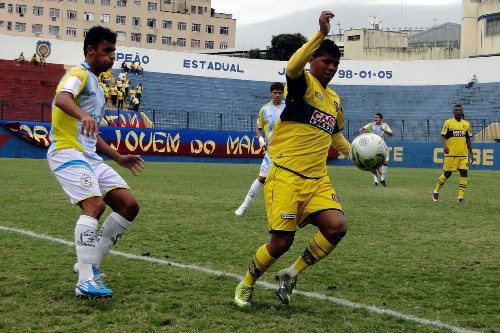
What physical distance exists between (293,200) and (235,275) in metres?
1.42

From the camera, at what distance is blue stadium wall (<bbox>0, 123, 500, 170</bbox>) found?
1169 inches

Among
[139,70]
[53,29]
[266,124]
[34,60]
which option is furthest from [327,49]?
[53,29]

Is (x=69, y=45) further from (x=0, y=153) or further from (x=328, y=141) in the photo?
(x=328, y=141)

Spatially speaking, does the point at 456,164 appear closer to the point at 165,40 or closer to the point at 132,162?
the point at 132,162

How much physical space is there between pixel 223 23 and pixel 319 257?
365 ft

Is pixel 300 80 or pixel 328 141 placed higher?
pixel 300 80

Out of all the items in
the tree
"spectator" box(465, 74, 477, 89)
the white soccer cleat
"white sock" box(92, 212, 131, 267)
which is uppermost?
the tree

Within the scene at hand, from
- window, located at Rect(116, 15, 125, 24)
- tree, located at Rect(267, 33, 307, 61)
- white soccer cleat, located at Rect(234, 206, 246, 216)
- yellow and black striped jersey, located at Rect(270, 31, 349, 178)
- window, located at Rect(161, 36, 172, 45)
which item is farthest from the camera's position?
window, located at Rect(161, 36, 172, 45)

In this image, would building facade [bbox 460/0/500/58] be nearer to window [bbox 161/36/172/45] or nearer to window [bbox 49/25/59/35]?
window [bbox 161/36/172/45]

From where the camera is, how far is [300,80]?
521 cm

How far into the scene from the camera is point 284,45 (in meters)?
88.5

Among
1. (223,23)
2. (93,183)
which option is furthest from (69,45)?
(223,23)

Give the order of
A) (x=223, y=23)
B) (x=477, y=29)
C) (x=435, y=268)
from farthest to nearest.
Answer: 1. (x=223, y=23)
2. (x=477, y=29)
3. (x=435, y=268)

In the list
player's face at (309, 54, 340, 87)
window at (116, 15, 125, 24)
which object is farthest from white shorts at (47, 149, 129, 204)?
window at (116, 15, 125, 24)
